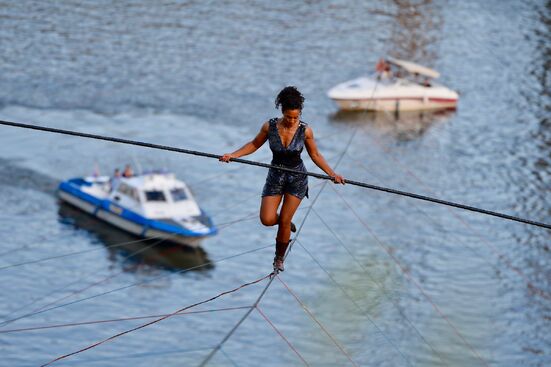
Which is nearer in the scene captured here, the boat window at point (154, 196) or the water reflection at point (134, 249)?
the water reflection at point (134, 249)

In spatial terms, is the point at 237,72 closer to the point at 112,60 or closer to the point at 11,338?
the point at 112,60

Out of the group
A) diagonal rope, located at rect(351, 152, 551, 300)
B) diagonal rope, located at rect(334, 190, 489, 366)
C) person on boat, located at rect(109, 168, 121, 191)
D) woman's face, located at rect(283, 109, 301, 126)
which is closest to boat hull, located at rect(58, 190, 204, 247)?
person on boat, located at rect(109, 168, 121, 191)

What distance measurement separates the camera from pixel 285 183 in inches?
537

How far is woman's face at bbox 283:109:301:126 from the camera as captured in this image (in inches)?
505

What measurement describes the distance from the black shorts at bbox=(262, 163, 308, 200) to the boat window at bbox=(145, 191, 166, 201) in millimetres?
31869

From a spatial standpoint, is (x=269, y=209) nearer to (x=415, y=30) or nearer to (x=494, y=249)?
(x=494, y=249)

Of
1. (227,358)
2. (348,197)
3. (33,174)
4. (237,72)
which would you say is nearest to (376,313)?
(227,358)

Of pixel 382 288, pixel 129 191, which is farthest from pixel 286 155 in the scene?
pixel 129 191

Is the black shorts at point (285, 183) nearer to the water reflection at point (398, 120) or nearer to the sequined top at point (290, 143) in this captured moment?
the sequined top at point (290, 143)

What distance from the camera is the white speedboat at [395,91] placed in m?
60.1

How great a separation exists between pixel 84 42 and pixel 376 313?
31232 mm

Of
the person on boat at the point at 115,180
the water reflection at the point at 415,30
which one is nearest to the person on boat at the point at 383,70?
the water reflection at the point at 415,30

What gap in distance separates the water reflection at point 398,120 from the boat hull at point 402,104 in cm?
24

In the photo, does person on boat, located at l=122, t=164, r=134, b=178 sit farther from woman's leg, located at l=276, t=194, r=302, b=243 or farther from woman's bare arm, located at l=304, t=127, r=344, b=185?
woman's bare arm, located at l=304, t=127, r=344, b=185
